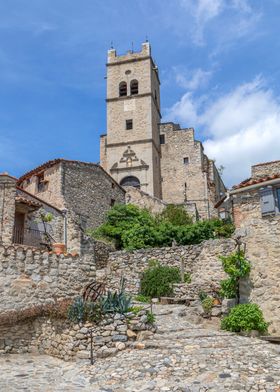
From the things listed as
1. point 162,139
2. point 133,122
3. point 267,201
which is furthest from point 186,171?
point 267,201

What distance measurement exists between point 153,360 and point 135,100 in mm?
→ 36504

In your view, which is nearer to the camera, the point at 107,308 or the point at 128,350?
the point at 128,350

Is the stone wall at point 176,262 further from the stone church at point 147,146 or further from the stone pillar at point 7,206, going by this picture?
the stone church at point 147,146

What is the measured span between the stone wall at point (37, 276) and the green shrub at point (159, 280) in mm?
5745

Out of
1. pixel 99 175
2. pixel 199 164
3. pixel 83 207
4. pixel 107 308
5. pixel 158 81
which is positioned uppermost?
pixel 158 81

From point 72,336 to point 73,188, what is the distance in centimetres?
1800

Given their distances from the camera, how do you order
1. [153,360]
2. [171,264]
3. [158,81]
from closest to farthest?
[153,360] → [171,264] → [158,81]

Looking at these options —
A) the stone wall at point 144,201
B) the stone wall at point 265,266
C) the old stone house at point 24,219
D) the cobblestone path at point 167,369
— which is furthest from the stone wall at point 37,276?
the stone wall at point 144,201

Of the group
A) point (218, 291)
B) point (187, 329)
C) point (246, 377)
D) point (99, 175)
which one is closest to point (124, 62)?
point (99, 175)

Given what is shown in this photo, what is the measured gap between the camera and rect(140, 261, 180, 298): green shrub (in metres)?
18.8

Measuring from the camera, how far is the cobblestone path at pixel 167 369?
29.0 feet

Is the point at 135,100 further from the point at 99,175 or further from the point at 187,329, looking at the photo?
the point at 187,329

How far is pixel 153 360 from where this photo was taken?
393 inches

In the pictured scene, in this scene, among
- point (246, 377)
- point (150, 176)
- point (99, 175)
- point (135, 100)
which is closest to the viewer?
point (246, 377)
